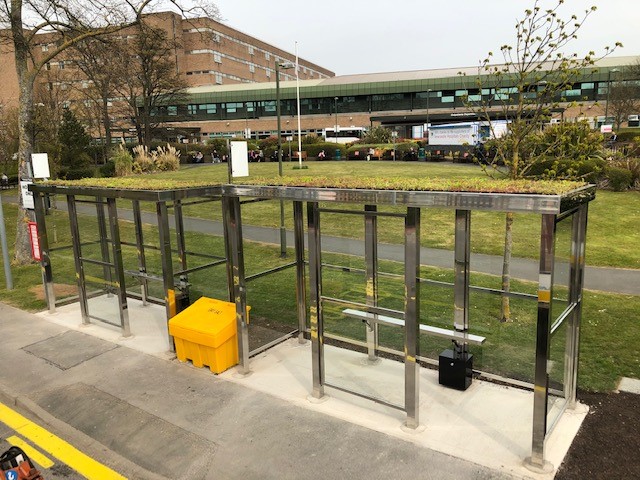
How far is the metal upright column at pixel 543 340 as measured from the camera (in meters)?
4.20

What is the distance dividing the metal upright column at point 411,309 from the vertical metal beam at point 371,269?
135 centimetres

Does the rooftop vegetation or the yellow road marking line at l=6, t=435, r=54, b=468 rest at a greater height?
the rooftop vegetation

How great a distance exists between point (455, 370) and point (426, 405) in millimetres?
596

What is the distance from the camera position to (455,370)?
594 centimetres

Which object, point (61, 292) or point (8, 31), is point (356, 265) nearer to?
point (61, 292)

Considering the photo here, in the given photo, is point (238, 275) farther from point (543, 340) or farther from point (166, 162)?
point (166, 162)

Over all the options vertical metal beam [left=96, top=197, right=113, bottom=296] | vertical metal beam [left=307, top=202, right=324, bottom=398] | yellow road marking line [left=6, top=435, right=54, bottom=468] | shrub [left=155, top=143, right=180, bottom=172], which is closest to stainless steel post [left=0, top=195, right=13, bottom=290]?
vertical metal beam [left=96, top=197, right=113, bottom=296]

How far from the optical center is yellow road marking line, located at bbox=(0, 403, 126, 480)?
4.71m

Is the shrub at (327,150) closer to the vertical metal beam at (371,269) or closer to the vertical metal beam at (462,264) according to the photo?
the vertical metal beam at (371,269)

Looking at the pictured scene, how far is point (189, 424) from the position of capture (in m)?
5.42

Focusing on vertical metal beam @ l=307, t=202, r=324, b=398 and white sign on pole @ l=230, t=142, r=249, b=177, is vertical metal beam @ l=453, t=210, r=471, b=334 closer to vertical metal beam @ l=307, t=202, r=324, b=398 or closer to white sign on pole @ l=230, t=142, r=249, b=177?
vertical metal beam @ l=307, t=202, r=324, b=398

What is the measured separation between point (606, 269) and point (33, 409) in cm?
1107

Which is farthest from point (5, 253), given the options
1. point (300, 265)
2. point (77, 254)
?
point (300, 265)

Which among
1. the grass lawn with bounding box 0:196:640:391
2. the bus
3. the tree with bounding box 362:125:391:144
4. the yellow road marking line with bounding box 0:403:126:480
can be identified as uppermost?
the bus
